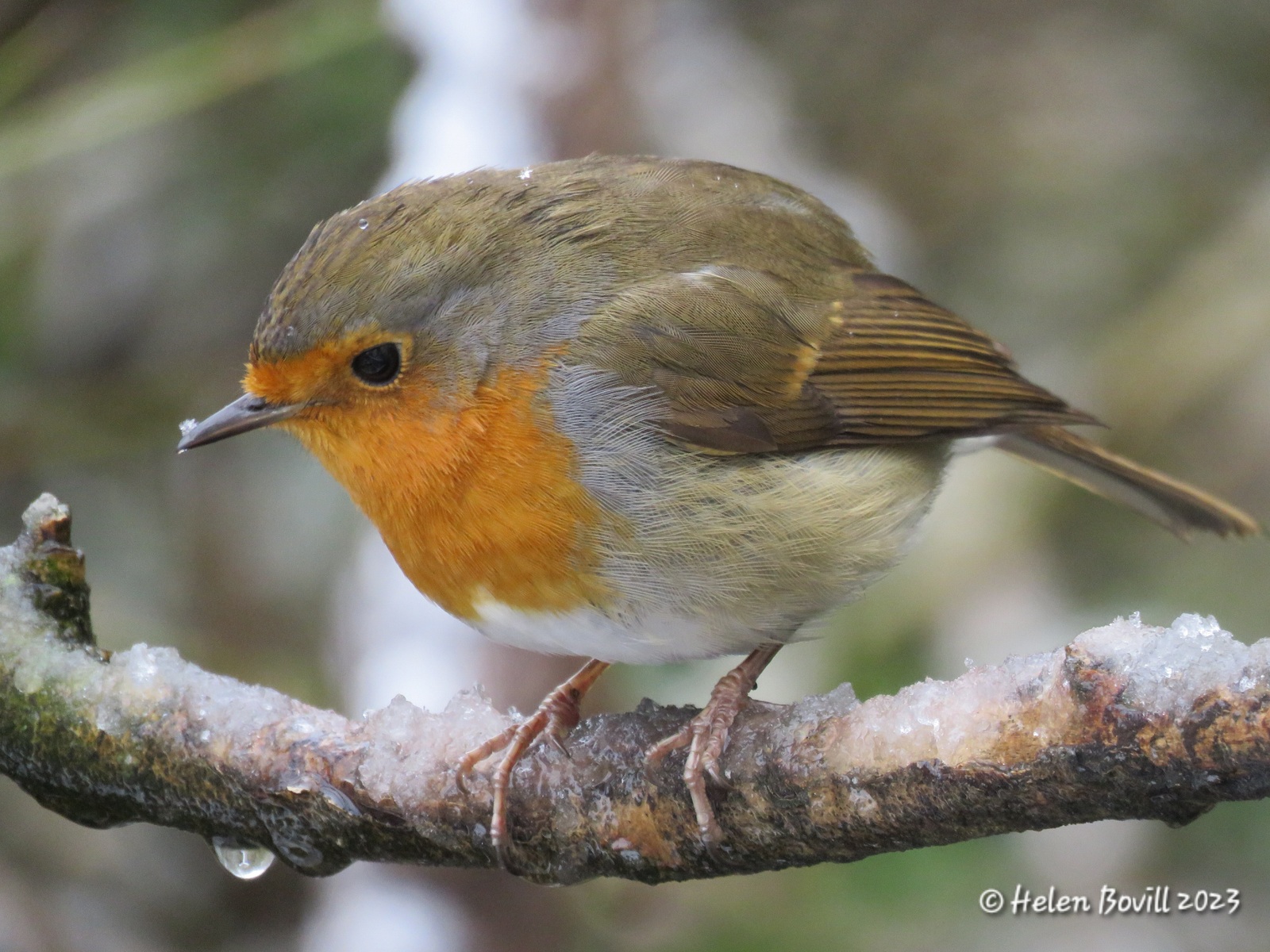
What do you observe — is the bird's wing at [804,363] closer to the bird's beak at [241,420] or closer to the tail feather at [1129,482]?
the tail feather at [1129,482]

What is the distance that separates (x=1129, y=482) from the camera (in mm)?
3543

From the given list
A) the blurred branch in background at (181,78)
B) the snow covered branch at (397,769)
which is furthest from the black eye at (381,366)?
the blurred branch in background at (181,78)

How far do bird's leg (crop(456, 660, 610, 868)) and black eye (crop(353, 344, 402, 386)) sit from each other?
0.73 m

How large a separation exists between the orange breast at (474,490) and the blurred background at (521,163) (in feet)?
3.11

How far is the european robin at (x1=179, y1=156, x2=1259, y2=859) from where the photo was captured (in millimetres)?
2621

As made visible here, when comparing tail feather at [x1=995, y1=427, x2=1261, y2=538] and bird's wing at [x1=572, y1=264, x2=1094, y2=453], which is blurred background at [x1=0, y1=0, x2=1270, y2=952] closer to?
tail feather at [x1=995, y1=427, x2=1261, y2=538]

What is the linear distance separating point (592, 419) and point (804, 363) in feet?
1.99

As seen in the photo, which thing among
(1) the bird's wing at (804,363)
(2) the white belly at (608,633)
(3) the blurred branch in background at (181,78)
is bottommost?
(2) the white belly at (608,633)

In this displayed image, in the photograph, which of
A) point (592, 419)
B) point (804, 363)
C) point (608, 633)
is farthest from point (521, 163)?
point (608, 633)

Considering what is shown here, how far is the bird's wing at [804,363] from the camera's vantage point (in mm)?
2842

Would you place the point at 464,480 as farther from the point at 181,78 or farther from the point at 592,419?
the point at 181,78

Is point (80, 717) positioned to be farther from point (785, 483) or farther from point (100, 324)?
point (100, 324)

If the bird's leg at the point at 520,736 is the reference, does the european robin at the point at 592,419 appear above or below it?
above

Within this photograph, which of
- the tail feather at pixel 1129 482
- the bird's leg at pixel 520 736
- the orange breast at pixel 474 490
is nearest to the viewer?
the bird's leg at pixel 520 736
